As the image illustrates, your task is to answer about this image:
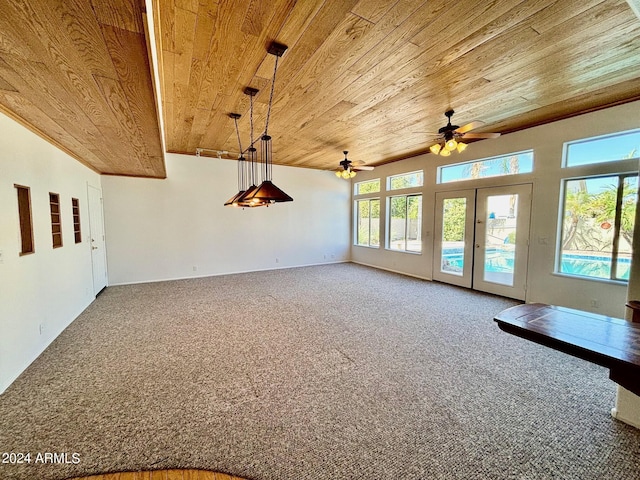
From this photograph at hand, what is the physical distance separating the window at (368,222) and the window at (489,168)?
2340 mm

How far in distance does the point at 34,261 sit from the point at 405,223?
6.92 m

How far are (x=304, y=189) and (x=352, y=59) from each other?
563cm

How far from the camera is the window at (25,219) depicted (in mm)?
2887

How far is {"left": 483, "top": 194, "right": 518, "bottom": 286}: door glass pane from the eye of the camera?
4.89 m

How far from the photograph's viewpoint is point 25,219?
2.92 m

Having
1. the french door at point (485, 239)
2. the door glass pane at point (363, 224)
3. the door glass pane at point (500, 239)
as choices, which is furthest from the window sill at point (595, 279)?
the door glass pane at point (363, 224)

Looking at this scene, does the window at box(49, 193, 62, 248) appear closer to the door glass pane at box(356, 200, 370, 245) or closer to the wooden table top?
the wooden table top

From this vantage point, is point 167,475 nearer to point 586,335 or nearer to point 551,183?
point 586,335

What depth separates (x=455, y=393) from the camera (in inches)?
92.2

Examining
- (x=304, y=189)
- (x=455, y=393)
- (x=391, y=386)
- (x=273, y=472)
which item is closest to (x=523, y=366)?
(x=455, y=393)

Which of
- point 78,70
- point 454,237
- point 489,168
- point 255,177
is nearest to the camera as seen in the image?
point 78,70

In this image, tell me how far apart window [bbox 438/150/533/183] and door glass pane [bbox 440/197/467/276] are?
51 cm

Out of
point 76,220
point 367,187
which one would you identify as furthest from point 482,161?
point 76,220

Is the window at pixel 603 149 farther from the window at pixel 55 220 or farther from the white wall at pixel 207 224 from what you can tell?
the window at pixel 55 220
